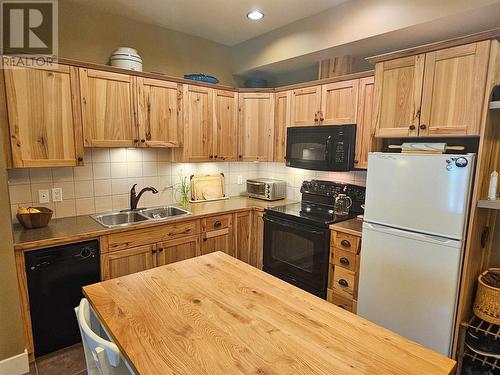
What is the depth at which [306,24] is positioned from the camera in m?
2.73

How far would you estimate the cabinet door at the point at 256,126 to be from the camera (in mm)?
3357

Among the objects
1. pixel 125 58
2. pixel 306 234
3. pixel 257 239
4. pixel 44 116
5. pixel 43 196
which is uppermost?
pixel 125 58

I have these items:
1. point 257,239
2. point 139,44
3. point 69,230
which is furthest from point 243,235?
point 139,44

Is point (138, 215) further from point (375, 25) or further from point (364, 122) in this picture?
point (375, 25)

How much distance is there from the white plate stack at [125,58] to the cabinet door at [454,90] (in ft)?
7.76

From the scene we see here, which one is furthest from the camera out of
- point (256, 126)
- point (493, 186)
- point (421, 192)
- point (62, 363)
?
point (256, 126)

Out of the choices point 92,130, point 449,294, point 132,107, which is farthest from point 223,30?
point 449,294

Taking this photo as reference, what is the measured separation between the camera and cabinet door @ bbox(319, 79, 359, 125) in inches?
104

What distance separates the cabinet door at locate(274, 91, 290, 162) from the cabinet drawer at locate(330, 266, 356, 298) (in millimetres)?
1374

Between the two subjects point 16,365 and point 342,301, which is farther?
point 342,301

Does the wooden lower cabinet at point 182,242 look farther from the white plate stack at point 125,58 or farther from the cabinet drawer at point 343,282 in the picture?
the white plate stack at point 125,58

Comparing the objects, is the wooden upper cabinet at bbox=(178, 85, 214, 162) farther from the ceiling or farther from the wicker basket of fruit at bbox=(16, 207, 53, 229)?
the wicker basket of fruit at bbox=(16, 207, 53, 229)

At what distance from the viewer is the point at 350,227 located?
247 centimetres

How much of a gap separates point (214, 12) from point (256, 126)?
1.22m
